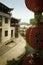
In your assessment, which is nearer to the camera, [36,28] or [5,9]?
[36,28]

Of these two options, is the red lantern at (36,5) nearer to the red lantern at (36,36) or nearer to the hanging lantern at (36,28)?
the hanging lantern at (36,28)

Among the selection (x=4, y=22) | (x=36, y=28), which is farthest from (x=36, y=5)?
(x=4, y=22)

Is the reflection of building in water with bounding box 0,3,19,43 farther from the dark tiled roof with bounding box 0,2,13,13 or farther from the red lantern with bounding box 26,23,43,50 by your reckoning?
the red lantern with bounding box 26,23,43,50

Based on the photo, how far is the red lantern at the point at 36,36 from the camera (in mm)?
1544

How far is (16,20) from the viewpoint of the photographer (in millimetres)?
14945

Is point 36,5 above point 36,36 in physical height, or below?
above

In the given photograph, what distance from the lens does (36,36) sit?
1.56 meters

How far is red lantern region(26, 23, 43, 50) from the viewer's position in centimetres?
154

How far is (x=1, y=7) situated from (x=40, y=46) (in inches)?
366

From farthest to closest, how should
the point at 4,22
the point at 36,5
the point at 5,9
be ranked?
the point at 5,9, the point at 4,22, the point at 36,5

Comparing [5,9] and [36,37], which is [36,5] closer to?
[36,37]

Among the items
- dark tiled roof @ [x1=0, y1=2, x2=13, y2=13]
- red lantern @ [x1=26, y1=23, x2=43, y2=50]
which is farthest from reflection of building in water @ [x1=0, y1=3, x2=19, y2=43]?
red lantern @ [x1=26, y1=23, x2=43, y2=50]

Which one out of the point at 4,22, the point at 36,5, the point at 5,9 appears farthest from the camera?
the point at 5,9

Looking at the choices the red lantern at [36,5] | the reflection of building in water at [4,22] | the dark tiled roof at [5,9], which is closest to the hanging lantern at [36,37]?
the red lantern at [36,5]
